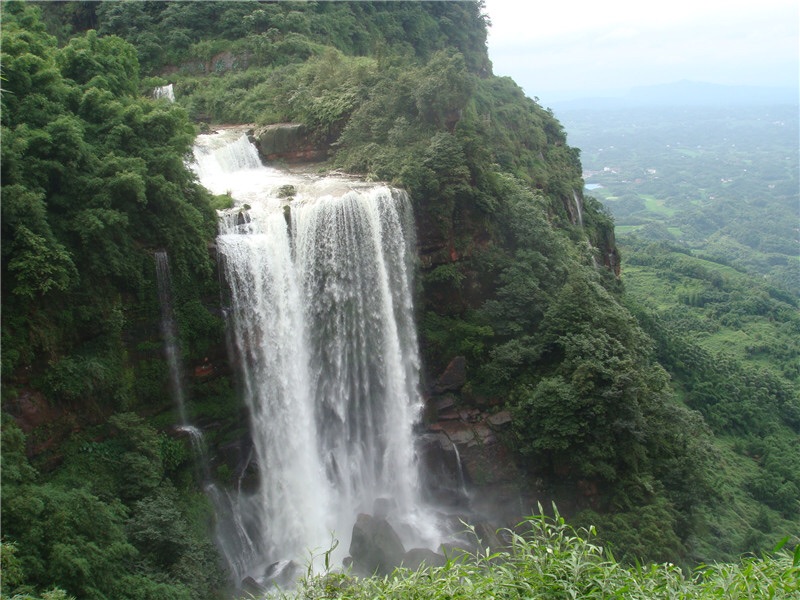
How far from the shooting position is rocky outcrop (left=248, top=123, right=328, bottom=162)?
1991cm

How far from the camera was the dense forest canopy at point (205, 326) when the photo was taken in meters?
10.5

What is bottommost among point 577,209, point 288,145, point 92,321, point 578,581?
point 578,581

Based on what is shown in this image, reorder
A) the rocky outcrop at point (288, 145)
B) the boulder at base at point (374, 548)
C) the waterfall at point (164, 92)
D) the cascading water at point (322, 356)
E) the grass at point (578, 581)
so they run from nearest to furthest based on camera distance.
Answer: the grass at point (578, 581)
the boulder at base at point (374, 548)
the cascading water at point (322, 356)
the rocky outcrop at point (288, 145)
the waterfall at point (164, 92)

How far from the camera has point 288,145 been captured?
20.0 m

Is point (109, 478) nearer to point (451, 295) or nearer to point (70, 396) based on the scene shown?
point (70, 396)

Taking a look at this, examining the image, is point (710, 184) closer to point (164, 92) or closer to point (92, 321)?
point (164, 92)

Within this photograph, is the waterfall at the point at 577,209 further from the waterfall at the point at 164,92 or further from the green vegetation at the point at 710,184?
the green vegetation at the point at 710,184

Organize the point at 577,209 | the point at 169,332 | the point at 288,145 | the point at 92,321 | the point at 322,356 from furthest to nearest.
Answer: the point at 577,209 < the point at 288,145 < the point at 322,356 < the point at 169,332 < the point at 92,321

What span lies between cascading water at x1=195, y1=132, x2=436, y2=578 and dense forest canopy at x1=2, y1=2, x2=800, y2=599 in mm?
695

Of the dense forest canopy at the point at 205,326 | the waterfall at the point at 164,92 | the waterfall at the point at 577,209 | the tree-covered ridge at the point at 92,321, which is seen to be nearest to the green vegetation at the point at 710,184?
the waterfall at the point at 577,209

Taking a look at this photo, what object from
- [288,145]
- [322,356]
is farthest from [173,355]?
[288,145]

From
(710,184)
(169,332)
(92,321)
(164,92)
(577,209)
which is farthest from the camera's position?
(710,184)

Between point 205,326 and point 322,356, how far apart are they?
2.88m

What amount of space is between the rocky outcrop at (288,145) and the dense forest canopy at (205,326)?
1.22ft
